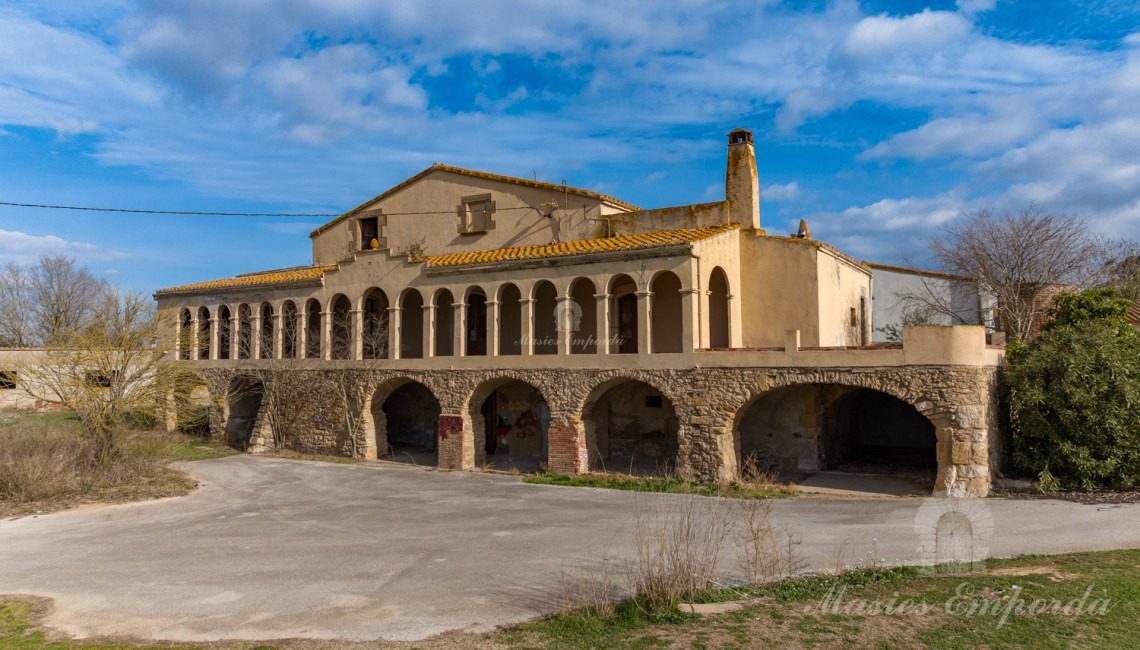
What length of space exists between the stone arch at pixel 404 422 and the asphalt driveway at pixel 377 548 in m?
5.60

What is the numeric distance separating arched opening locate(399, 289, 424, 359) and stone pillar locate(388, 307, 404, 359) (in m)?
2.67

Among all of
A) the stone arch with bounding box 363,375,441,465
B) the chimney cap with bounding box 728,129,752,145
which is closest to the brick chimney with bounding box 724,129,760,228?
the chimney cap with bounding box 728,129,752,145

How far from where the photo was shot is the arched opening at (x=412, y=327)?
86.0 ft

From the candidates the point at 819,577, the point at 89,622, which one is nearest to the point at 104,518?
the point at 89,622

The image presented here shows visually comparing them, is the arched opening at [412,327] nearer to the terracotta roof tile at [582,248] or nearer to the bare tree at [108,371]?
the terracotta roof tile at [582,248]

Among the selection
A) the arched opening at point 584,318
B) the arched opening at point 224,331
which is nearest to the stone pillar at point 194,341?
the arched opening at point 224,331

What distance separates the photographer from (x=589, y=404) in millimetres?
19609

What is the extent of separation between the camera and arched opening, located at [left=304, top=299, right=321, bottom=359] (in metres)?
25.2

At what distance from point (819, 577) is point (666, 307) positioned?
12.7 meters

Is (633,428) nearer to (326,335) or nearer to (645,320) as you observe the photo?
(645,320)

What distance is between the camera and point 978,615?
7730mm

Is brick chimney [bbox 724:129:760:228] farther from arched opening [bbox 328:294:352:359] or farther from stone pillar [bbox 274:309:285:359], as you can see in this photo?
stone pillar [bbox 274:309:285:359]

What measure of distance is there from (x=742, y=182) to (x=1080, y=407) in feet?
33.0

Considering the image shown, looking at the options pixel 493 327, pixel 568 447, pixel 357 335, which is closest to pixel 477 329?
pixel 493 327
